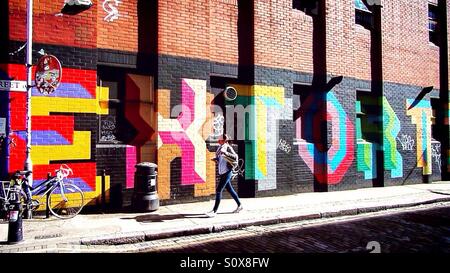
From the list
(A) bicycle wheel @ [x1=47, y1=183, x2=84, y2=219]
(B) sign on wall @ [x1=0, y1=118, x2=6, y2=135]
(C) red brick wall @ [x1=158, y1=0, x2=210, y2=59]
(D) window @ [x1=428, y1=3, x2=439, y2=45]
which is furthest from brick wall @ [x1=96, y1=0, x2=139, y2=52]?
(D) window @ [x1=428, y1=3, x2=439, y2=45]

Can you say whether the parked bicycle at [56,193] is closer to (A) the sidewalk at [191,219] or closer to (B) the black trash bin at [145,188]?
(A) the sidewalk at [191,219]

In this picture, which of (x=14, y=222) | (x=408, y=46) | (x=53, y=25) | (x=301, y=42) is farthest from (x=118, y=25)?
(x=408, y=46)

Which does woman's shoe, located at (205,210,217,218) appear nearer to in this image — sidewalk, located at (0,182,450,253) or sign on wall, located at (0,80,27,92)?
sidewalk, located at (0,182,450,253)

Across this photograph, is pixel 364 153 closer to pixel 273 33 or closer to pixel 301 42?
pixel 301 42

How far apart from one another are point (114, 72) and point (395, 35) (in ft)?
37.4

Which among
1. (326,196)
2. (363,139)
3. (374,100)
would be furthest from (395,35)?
(326,196)

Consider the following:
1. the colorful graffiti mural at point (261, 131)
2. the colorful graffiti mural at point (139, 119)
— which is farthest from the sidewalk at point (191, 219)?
the colorful graffiti mural at point (139, 119)

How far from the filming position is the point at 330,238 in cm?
664

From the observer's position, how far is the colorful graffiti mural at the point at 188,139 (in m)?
9.24

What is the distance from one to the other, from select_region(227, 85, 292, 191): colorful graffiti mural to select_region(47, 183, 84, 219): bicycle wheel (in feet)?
16.0

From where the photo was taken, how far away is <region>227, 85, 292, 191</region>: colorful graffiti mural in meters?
10.7

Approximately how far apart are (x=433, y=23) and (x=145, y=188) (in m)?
15.3

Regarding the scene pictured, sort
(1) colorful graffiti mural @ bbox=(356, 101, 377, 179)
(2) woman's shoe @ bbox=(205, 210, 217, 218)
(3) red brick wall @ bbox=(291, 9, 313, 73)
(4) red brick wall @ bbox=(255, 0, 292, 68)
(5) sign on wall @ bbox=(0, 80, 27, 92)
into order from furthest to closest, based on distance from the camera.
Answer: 1. (1) colorful graffiti mural @ bbox=(356, 101, 377, 179)
2. (3) red brick wall @ bbox=(291, 9, 313, 73)
3. (4) red brick wall @ bbox=(255, 0, 292, 68)
4. (2) woman's shoe @ bbox=(205, 210, 217, 218)
5. (5) sign on wall @ bbox=(0, 80, 27, 92)
